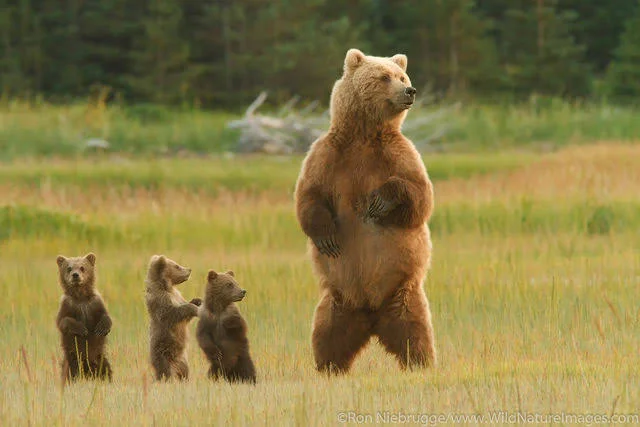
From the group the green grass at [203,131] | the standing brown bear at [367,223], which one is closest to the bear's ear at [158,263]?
the standing brown bear at [367,223]

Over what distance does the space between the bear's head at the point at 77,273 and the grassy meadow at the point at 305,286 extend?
0.44 meters

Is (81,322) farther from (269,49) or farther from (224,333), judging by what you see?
(269,49)

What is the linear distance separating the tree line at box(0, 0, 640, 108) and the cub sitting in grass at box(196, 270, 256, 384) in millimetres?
25004

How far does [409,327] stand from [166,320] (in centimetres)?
132

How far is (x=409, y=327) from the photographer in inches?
250

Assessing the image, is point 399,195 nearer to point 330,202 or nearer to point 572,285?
point 330,202

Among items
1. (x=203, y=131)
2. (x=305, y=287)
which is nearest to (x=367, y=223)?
(x=305, y=287)

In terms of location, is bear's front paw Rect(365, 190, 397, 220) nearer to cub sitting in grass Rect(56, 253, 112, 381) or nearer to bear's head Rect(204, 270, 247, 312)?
bear's head Rect(204, 270, 247, 312)

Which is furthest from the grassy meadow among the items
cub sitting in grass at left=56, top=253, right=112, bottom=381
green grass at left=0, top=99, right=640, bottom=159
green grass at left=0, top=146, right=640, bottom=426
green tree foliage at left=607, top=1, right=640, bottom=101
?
green tree foliage at left=607, top=1, right=640, bottom=101

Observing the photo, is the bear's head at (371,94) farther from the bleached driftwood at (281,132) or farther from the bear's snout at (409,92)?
the bleached driftwood at (281,132)

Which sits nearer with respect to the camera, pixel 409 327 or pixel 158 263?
pixel 409 327

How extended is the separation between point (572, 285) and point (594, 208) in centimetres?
507

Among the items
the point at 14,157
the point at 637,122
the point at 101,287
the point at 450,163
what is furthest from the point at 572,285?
the point at 637,122

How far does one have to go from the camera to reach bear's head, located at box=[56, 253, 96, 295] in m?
6.51
